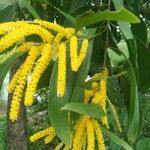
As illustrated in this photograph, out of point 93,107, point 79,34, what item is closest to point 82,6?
point 79,34

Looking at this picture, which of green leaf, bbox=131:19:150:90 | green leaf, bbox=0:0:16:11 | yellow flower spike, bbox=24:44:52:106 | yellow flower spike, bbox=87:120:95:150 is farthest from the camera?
green leaf, bbox=0:0:16:11

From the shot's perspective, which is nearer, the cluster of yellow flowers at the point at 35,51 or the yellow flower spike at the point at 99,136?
the cluster of yellow flowers at the point at 35,51

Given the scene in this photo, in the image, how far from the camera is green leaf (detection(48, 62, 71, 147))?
1.11 meters

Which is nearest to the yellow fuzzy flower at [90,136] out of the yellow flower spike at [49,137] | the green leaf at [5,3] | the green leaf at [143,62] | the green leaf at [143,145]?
the yellow flower spike at [49,137]

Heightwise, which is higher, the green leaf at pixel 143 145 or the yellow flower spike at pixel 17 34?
the yellow flower spike at pixel 17 34

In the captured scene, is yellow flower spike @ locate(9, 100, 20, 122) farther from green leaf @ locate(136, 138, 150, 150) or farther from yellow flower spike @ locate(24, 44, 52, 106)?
green leaf @ locate(136, 138, 150, 150)

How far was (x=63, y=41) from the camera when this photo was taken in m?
1.14

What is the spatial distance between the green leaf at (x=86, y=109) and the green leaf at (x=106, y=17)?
0.19 m

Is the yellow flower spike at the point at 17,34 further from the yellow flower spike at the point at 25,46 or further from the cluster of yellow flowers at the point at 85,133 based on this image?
the cluster of yellow flowers at the point at 85,133

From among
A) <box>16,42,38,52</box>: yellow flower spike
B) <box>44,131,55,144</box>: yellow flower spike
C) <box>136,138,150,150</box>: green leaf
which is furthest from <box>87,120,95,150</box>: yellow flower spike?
<box>136,138,150,150</box>: green leaf

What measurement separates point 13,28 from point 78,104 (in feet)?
0.75

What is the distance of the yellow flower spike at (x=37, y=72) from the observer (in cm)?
97

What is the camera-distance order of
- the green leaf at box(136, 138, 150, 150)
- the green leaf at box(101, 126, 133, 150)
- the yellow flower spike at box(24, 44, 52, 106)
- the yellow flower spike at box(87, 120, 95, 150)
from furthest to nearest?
the green leaf at box(136, 138, 150, 150) → the green leaf at box(101, 126, 133, 150) → the yellow flower spike at box(87, 120, 95, 150) → the yellow flower spike at box(24, 44, 52, 106)

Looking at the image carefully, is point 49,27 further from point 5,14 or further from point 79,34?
point 5,14
